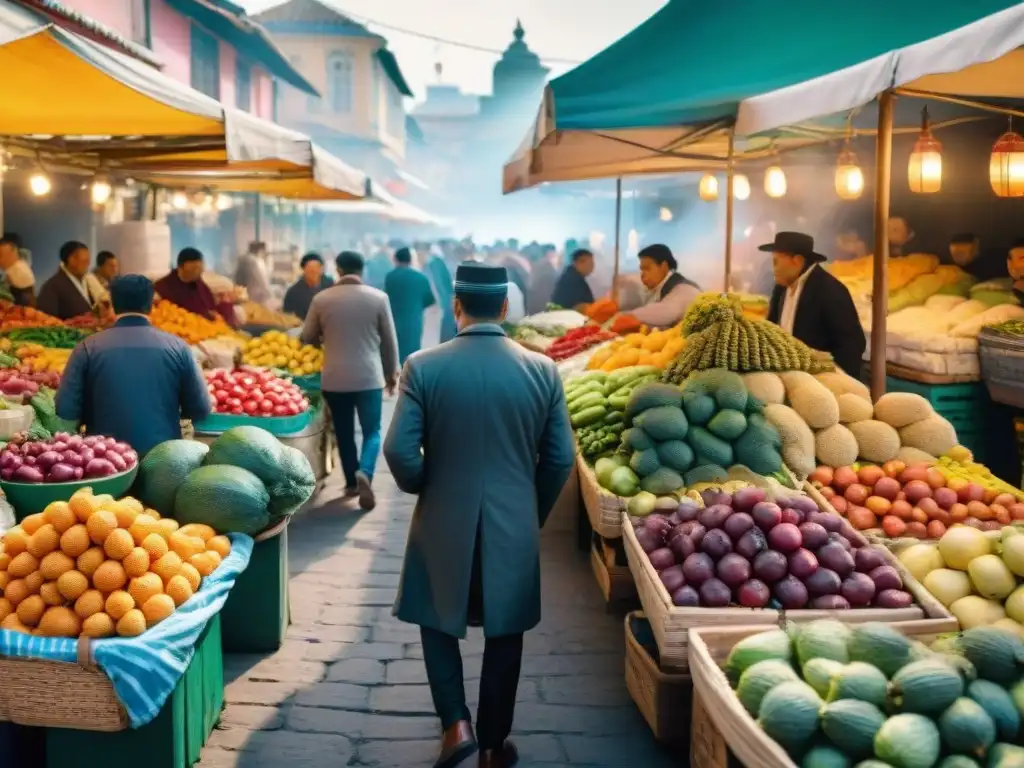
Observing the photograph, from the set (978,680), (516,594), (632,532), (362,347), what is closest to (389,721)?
(516,594)

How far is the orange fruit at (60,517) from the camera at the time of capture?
347 centimetres

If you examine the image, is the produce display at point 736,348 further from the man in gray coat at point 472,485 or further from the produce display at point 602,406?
the man in gray coat at point 472,485

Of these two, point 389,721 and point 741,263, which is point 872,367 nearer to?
point 389,721

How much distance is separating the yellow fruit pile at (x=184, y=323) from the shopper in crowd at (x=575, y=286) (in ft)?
16.5

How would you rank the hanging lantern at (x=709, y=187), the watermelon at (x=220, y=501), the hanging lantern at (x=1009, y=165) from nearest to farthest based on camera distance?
the watermelon at (x=220, y=501) < the hanging lantern at (x=1009, y=165) < the hanging lantern at (x=709, y=187)

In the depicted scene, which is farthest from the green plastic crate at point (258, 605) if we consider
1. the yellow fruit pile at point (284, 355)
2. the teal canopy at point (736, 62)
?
the yellow fruit pile at point (284, 355)

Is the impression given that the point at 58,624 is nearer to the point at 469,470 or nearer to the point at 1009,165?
the point at 469,470

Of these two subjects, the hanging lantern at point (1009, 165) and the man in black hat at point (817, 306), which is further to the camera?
the man in black hat at point (817, 306)

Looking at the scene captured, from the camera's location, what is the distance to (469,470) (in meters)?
3.71

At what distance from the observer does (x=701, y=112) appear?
842 centimetres

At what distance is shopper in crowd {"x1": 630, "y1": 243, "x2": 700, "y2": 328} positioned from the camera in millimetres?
9258

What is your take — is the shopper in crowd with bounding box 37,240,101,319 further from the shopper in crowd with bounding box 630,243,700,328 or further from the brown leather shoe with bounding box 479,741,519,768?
the brown leather shoe with bounding box 479,741,519,768

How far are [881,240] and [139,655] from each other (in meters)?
4.77

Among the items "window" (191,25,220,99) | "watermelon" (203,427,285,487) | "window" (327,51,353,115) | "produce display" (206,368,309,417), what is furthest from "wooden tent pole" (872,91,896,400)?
"window" (327,51,353,115)
